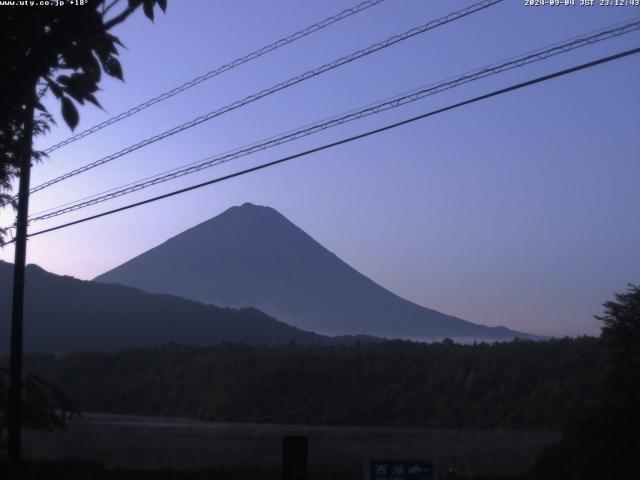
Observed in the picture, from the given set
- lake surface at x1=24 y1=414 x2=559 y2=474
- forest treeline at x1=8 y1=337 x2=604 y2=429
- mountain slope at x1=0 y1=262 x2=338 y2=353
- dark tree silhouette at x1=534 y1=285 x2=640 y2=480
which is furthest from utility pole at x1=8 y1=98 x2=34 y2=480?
mountain slope at x1=0 y1=262 x2=338 y2=353

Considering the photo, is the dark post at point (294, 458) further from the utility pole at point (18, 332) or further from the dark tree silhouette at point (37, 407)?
the dark tree silhouette at point (37, 407)

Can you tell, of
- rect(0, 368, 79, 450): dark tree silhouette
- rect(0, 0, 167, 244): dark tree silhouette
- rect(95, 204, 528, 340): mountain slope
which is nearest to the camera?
rect(0, 0, 167, 244): dark tree silhouette

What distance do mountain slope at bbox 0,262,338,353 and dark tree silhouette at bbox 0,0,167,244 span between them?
175ft

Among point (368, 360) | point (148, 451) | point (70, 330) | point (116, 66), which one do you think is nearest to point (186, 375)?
point (368, 360)

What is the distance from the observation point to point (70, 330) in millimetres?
61062

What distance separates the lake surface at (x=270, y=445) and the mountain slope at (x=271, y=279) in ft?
155

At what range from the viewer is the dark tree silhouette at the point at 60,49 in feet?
17.6

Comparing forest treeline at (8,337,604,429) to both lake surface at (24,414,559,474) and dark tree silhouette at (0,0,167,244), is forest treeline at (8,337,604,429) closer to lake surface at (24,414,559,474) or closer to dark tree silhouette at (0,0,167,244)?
lake surface at (24,414,559,474)

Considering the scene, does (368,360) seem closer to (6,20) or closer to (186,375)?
(186,375)

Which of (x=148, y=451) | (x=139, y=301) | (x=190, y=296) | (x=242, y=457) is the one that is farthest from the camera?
(x=190, y=296)

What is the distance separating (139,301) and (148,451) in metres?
45.7

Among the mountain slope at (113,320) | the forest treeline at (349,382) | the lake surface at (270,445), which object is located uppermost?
the mountain slope at (113,320)

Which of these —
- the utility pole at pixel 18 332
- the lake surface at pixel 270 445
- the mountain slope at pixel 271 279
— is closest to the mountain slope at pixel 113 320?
the mountain slope at pixel 271 279

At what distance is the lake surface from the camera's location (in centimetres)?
2009
